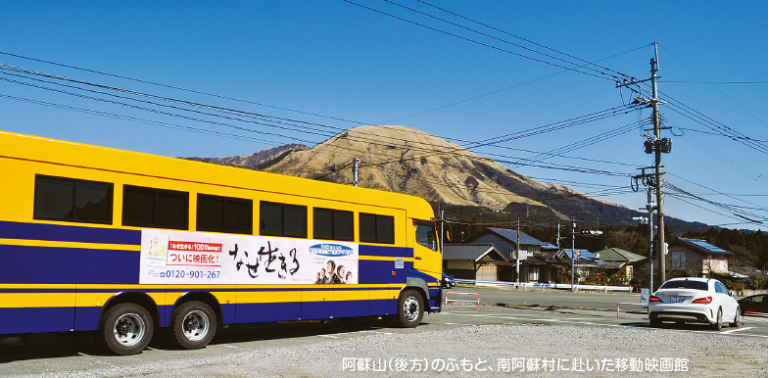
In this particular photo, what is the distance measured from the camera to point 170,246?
1166 centimetres

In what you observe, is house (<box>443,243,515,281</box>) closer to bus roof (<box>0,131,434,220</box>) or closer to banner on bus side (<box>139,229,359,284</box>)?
bus roof (<box>0,131,434,220</box>)

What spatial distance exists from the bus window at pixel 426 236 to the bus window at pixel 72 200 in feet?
29.5

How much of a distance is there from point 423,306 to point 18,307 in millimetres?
10639

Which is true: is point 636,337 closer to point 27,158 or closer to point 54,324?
point 54,324

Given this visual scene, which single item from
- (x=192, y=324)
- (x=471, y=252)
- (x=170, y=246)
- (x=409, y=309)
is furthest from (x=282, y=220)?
(x=471, y=252)

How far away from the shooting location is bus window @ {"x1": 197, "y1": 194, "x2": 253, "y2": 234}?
12.2 meters

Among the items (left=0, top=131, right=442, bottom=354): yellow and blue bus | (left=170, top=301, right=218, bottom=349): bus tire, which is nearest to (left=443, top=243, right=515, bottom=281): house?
(left=0, top=131, right=442, bottom=354): yellow and blue bus

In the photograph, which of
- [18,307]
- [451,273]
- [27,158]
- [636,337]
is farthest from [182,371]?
[451,273]

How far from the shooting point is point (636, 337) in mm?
15477

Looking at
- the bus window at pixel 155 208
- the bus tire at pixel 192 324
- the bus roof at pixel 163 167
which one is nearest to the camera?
the bus roof at pixel 163 167

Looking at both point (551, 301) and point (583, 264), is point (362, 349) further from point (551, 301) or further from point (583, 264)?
point (583, 264)

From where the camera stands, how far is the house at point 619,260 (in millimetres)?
85062

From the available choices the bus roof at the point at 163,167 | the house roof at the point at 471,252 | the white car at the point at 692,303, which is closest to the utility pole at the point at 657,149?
the white car at the point at 692,303

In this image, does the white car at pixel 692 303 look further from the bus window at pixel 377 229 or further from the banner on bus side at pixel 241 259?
the banner on bus side at pixel 241 259
